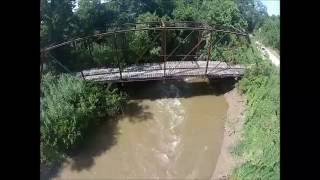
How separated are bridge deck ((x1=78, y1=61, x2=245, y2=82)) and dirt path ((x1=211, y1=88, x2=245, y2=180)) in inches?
6.9

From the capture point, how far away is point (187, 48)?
2533 mm

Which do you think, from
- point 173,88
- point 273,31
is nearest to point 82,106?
point 173,88

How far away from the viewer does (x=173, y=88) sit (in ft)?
9.43

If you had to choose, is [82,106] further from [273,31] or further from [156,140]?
[273,31]

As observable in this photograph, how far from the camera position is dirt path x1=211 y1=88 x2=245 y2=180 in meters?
2.71

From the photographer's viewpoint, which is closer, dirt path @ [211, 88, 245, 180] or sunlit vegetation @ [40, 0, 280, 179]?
sunlit vegetation @ [40, 0, 280, 179]

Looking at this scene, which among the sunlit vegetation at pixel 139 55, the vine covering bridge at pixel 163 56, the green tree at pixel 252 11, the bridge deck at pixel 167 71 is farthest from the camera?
the bridge deck at pixel 167 71

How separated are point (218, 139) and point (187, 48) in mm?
720

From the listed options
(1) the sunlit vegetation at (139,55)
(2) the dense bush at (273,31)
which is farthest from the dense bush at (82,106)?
(2) the dense bush at (273,31)

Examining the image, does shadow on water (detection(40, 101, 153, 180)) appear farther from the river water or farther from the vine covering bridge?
the vine covering bridge

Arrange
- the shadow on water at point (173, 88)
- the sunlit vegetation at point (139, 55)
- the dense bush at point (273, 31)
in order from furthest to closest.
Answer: the shadow on water at point (173, 88)
the sunlit vegetation at point (139, 55)
the dense bush at point (273, 31)

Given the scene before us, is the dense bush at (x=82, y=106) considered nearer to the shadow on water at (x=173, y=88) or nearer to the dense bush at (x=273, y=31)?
the shadow on water at (x=173, y=88)

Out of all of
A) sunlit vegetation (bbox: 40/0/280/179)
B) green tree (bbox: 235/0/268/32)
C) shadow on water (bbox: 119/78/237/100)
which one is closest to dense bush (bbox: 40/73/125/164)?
sunlit vegetation (bbox: 40/0/280/179)

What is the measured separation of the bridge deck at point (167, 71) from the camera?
8.64 ft
